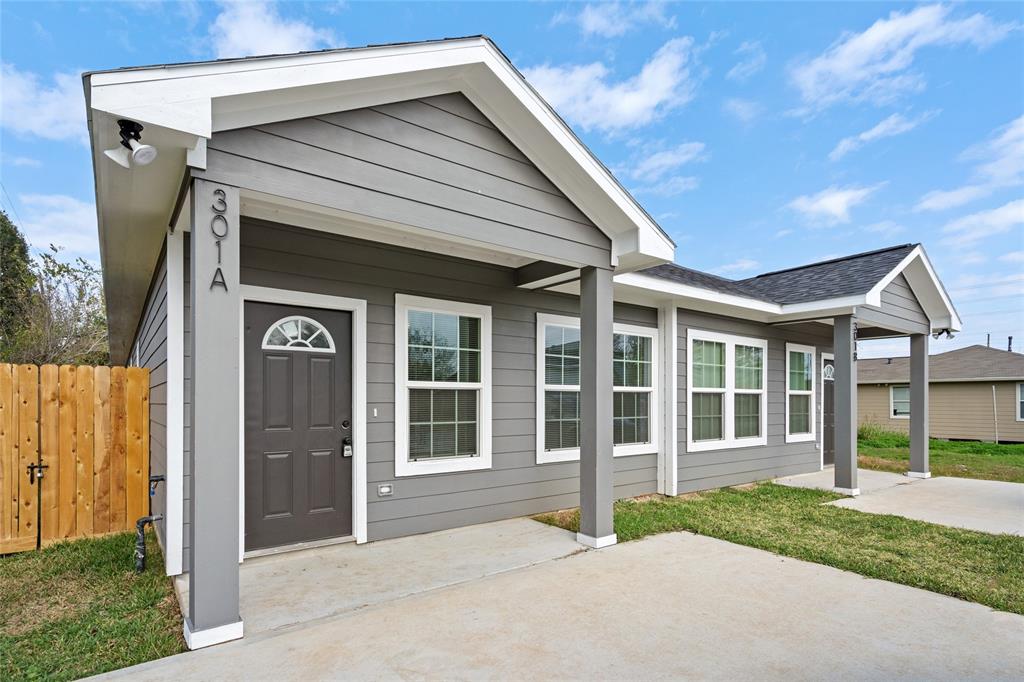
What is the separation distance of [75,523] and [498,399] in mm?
4009

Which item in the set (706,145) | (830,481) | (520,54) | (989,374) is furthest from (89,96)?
(989,374)

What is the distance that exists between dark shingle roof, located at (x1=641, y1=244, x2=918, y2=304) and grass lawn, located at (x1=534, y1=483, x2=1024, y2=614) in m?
2.68

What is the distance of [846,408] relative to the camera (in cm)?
702

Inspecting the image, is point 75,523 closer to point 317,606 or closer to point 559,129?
point 317,606

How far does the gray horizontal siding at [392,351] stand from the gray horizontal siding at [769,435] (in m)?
1.89

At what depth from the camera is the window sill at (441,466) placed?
453cm

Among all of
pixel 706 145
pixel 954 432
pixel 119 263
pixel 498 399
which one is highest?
pixel 706 145

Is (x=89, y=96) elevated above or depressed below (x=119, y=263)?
above

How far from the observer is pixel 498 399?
523 centimetres

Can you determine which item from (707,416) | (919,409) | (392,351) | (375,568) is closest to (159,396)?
(392,351)

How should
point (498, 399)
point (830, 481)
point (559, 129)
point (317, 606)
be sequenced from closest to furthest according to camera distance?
point (317, 606) → point (559, 129) → point (498, 399) → point (830, 481)

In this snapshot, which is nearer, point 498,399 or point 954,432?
point 498,399

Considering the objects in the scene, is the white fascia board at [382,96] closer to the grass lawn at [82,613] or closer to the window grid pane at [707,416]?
the grass lawn at [82,613]

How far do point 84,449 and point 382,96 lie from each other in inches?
172
